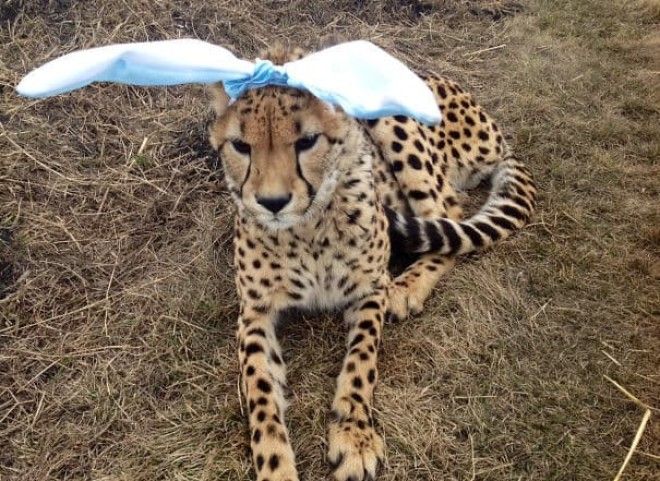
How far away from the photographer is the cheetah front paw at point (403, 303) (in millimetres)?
2490

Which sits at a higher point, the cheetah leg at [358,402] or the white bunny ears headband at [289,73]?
the white bunny ears headband at [289,73]

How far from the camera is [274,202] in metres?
1.81

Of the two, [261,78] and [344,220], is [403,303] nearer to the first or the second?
[344,220]

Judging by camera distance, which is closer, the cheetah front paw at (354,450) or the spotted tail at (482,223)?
the cheetah front paw at (354,450)

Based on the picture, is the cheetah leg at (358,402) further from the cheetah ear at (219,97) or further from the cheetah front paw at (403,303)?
the cheetah ear at (219,97)

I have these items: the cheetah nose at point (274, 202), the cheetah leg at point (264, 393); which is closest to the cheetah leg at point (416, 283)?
the cheetah leg at point (264, 393)

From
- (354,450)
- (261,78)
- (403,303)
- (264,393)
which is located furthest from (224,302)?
(261,78)

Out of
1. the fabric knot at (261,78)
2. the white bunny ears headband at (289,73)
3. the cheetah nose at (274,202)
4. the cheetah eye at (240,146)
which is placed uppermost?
the white bunny ears headband at (289,73)

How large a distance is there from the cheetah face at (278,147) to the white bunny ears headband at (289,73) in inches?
5.3

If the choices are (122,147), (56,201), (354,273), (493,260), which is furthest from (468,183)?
(56,201)

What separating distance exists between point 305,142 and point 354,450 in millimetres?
912

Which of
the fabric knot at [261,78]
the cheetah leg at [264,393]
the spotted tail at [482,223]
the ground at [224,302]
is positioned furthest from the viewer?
the spotted tail at [482,223]

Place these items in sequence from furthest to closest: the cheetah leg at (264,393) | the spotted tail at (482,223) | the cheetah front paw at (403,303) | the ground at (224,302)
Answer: the spotted tail at (482,223) < the cheetah front paw at (403,303) < the ground at (224,302) < the cheetah leg at (264,393)

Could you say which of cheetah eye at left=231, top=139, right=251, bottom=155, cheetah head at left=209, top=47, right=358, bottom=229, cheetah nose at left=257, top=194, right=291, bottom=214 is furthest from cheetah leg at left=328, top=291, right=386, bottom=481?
cheetah eye at left=231, top=139, right=251, bottom=155
